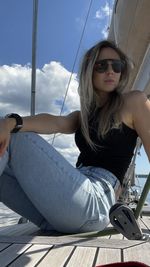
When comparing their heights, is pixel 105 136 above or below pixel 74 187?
above

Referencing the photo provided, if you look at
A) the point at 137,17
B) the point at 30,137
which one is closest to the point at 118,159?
the point at 30,137

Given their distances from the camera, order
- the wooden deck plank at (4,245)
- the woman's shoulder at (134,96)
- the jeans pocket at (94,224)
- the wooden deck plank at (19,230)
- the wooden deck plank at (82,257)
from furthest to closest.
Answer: the wooden deck plank at (19,230) < the woman's shoulder at (134,96) < the jeans pocket at (94,224) < the wooden deck plank at (4,245) < the wooden deck plank at (82,257)

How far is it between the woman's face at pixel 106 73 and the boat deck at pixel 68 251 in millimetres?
657

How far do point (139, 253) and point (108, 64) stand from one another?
0.87 metres

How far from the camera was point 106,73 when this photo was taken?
173 centimetres

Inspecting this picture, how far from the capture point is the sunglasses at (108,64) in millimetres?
1764

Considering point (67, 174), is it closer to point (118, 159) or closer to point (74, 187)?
point (74, 187)

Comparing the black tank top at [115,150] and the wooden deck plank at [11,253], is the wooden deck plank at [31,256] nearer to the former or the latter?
the wooden deck plank at [11,253]

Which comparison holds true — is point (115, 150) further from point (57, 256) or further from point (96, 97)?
point (57, 256)

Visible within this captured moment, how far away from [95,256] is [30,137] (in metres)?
0.45

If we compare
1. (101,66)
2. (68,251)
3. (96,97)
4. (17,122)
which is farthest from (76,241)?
(101,66)

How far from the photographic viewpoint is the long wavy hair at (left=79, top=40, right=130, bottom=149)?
1.57 metres

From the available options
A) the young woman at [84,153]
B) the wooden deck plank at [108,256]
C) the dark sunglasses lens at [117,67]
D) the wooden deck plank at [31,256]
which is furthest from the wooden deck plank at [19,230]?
the dark sunglasses lens at [117,67]

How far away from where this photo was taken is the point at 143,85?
528 centimetres
